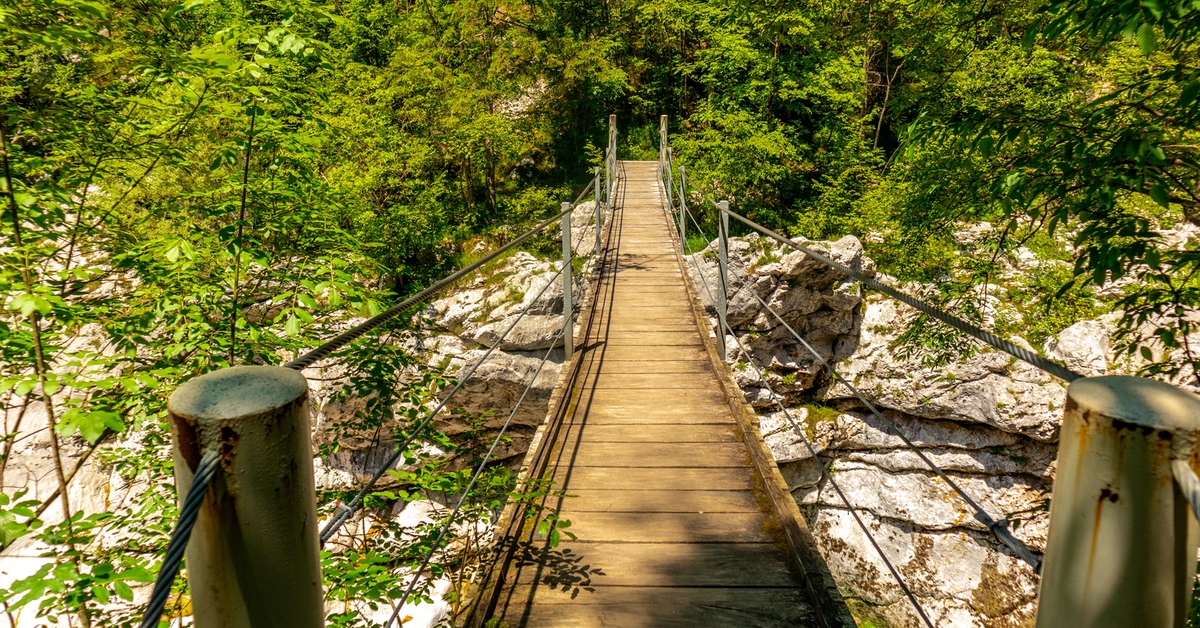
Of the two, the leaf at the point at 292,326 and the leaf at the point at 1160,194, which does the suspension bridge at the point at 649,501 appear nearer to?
the leaf at the point at 292,326

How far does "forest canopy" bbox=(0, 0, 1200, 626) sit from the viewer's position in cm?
298

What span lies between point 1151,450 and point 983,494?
44.3ft

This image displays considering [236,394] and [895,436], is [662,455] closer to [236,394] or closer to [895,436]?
[236,394]

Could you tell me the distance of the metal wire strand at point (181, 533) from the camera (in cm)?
72

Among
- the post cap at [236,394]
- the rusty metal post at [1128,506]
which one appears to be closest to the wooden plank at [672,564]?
the rusty metal post at [1128,506]

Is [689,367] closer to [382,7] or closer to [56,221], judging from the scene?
[56,221]

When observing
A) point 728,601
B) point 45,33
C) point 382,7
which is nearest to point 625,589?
point 728,601

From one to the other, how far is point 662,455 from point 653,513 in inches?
23.3

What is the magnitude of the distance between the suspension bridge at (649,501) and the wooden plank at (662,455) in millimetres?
13

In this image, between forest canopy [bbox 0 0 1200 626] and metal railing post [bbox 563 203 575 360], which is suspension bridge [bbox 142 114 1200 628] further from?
forest canopy [bbox 0 0 1200 626]

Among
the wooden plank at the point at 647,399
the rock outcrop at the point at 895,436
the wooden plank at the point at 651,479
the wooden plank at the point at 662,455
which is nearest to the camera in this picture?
the wooden plank at the point at 651,479

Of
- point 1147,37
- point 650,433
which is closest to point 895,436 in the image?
point 650,433

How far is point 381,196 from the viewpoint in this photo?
13586 mm

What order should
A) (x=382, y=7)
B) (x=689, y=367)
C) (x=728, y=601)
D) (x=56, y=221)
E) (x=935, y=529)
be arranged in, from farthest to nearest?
(x=382, y=7) < (x=935, y=529) < (x=689, y=367) < (x=56, y=221) < (x=728, y=601)
